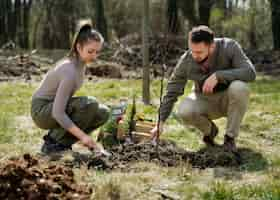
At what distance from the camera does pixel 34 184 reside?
302 centimetres

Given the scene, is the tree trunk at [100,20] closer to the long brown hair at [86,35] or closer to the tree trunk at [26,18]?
the tree trunk at [26,18]

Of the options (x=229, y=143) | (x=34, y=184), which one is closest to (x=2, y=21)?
(x=229, y=143)

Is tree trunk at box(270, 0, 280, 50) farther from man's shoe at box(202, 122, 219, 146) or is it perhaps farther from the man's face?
the man's face

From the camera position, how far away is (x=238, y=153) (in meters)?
4.71

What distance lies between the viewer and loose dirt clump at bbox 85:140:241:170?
4.21 metres

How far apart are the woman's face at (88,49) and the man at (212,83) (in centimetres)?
76

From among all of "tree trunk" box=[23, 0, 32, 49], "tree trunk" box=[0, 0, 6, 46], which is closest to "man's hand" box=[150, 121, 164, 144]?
"tree trunk" box=[0, 0, 6, 46]

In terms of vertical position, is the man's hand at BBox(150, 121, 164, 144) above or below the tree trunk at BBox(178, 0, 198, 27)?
below

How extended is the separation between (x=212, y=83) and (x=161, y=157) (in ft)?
2.47

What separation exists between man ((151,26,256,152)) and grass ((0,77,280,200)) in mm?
340

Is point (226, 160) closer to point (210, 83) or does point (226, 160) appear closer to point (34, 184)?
point (210, 83)

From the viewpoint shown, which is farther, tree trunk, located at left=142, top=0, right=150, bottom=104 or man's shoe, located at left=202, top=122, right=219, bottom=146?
tree trunk, located at left=142, top=0, right=150, bottom=104

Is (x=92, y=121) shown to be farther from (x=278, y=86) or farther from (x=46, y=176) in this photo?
(x=278, y=86)

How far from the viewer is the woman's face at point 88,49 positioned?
4547 millimetres
